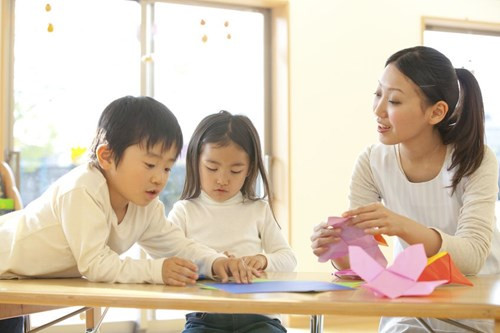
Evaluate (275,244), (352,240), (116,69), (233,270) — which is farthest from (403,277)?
(116,69)

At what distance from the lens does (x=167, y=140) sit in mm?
1510

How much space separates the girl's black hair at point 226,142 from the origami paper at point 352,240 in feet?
1.94

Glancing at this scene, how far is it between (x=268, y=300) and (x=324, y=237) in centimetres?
45

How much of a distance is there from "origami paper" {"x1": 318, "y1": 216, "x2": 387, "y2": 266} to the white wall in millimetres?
2805

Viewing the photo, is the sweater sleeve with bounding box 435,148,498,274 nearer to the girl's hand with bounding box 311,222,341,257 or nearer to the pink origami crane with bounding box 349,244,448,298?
the girl's hand with bounding box 311,222,341,257

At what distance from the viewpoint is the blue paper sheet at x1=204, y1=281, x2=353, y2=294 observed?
Result: 3.78ft

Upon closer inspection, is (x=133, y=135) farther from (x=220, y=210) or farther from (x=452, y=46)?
(x=452, y=46)

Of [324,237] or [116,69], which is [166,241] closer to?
[324,237]

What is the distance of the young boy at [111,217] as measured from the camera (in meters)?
1.37

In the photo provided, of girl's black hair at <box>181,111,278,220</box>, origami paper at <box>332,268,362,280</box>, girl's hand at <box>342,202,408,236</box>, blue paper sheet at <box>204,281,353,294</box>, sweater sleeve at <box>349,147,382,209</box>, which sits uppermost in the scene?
girl's black hair at <box>181,111,278,220</box>

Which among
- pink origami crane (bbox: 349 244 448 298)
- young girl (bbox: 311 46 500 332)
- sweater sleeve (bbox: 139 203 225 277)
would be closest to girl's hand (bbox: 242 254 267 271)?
sweater sleeve (bbox: 139 203 225 277)

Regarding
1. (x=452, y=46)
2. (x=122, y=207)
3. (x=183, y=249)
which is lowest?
(x=183, y=249)

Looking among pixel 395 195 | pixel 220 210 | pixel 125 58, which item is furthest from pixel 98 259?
pixel 125 58

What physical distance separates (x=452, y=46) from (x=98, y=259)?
417 centimetres
